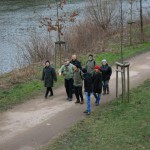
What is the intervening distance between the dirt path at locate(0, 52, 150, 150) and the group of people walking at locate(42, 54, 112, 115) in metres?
0.39

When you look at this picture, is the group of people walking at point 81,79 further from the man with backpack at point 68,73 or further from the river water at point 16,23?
the river water at point 16,23

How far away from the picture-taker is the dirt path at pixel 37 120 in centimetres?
1104

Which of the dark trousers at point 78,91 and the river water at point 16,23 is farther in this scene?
the river water at point 16,23

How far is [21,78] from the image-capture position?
1830 centimetres

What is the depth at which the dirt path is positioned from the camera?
1104 centimetres

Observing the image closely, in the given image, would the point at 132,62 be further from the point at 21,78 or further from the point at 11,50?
the point at 11,50

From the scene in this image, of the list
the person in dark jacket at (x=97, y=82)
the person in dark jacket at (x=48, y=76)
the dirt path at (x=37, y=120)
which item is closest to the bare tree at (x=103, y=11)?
the dirt path at (x=37, y=120)

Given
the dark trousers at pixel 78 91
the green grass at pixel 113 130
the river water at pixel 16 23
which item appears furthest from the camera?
the river water at pixel 16 23

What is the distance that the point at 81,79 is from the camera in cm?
1367

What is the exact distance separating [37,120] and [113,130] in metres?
2.65

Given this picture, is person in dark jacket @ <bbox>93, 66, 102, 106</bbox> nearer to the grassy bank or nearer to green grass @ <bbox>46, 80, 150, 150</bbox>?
green grass @ <bbox>46, 80, 150, 150</bbox>

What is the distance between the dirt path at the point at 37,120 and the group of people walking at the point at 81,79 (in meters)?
0.39

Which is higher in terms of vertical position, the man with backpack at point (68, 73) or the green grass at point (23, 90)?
the man with backpack at point (68, 73)

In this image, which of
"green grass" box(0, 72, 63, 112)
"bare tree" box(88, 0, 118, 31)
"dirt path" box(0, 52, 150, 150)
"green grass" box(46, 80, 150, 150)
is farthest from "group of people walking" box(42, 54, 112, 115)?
"bare tree" box(88, 0, 118, 31)
